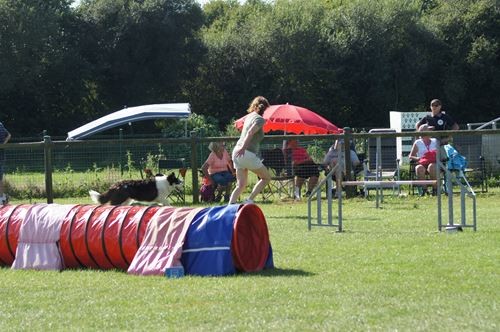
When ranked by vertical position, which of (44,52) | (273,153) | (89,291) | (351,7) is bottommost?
(89,291)

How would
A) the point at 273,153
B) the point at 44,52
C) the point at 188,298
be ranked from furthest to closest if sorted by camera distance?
the point at 44,52 → the point at 273,153 → the point at 188,298

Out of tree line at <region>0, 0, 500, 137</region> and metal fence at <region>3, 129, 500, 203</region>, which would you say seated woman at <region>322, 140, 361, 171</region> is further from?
tree line at <region>0, 0, 500, 137</region>

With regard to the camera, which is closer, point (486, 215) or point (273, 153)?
point (486, 215)

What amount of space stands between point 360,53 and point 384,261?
43385 millimetres

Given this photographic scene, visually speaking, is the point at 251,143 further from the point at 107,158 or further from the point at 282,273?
the point at 107,158

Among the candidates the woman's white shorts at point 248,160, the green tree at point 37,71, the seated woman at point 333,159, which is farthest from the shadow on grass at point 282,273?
the green tree at point 37,71

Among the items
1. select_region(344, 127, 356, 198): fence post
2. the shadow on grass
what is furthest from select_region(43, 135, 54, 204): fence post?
the shadow on grass

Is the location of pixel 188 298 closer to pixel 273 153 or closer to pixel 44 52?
pixel 273 153

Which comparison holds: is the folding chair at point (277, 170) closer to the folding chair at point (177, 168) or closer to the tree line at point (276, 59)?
the folding chair at point (177, 168)

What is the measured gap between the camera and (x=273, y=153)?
1864 cm

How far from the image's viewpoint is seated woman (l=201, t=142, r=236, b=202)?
1827cm

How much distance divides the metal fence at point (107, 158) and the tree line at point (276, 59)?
26.2 meters

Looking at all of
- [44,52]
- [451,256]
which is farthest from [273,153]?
[44,52]

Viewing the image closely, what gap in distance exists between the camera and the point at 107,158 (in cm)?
1980
